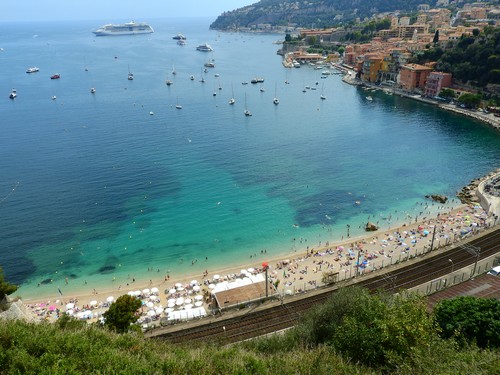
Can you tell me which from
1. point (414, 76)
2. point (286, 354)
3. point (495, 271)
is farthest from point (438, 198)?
point (414, 76)

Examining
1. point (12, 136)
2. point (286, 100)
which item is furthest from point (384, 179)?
point (12, 136)

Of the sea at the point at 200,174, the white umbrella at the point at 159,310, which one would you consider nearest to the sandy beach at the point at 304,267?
the white umbrella at the point at 159,310

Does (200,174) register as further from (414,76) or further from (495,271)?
(414,76)

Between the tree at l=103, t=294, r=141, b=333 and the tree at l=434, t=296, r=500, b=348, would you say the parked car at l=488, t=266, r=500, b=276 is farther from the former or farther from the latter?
the tree at l=103, t=294, r=141, b=333

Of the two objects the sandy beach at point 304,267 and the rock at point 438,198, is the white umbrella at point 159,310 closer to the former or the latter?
the sandy beach at point 304,267

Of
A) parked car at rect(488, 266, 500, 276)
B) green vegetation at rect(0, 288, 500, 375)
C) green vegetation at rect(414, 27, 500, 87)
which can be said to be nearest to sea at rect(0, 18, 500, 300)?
green vegetation at rect(414, 27, 500, 87)
